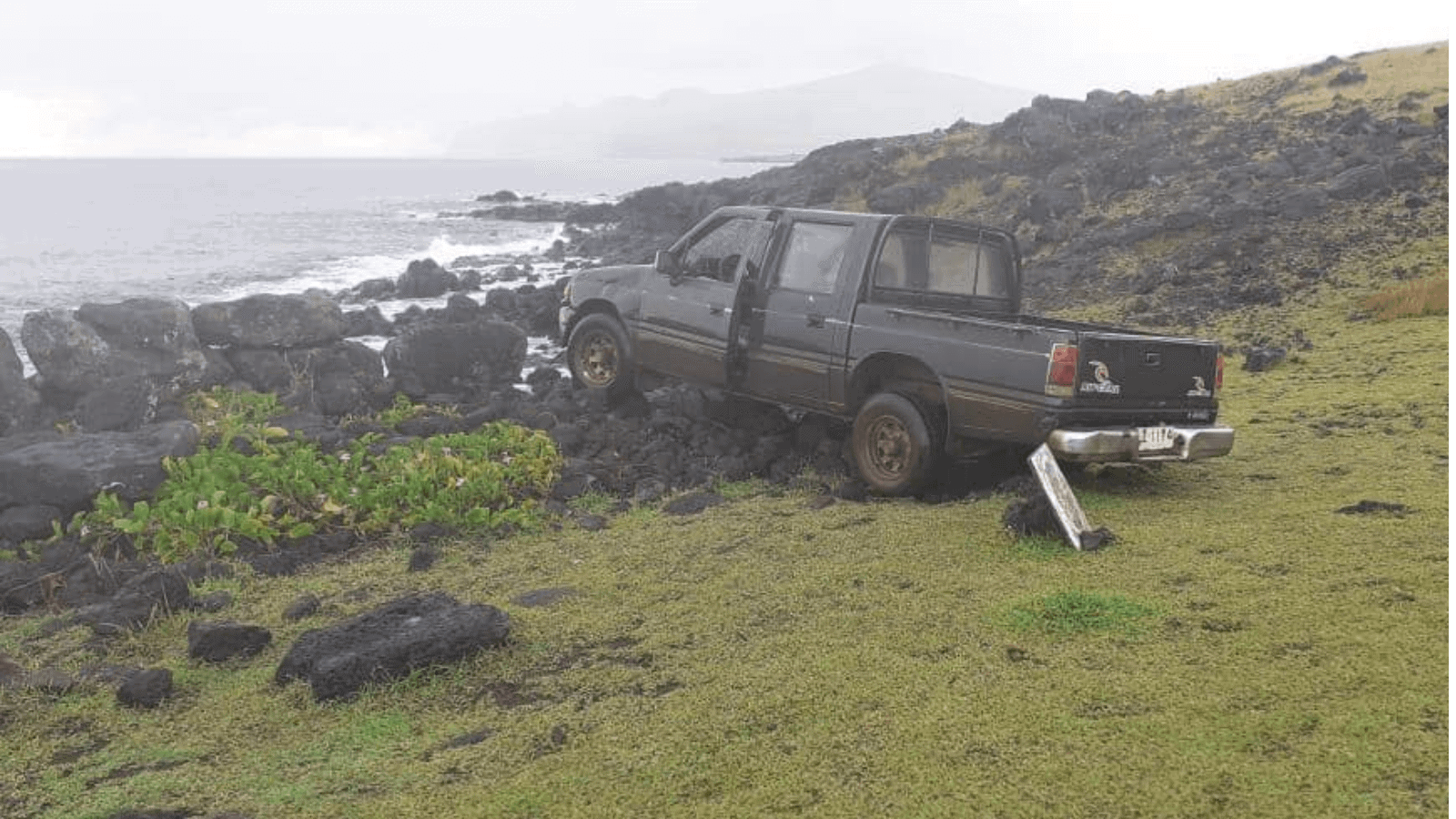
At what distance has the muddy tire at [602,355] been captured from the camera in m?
11.5

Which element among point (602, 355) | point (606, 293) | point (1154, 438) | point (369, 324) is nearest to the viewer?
point (1154, 438)

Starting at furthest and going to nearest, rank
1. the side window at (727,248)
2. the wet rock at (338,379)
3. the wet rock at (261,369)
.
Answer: the wet rock at (261,369)
the wet rock at (338,379)
the side window at (727,248)

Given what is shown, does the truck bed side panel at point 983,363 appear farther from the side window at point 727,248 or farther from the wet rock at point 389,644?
the wet rock at point 389,644

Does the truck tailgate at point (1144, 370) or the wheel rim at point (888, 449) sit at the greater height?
the truck tailgate at point (1144, 370)

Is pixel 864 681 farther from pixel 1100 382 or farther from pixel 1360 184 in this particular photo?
pixel 1360 184

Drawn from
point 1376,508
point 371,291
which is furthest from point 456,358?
point 371,291

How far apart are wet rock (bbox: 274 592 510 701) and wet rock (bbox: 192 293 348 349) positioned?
1086 centimetres

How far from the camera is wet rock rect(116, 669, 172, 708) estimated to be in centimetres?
552

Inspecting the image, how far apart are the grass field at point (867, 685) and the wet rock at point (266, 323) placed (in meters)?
8.77

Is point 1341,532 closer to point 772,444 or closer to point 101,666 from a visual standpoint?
point 772,444

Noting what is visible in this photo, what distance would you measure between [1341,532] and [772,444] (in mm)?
4895

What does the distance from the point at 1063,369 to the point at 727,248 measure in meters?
3.81

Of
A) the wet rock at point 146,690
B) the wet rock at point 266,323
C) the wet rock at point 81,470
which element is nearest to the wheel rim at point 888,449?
the wet rock at point 146,690

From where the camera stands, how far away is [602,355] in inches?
464
